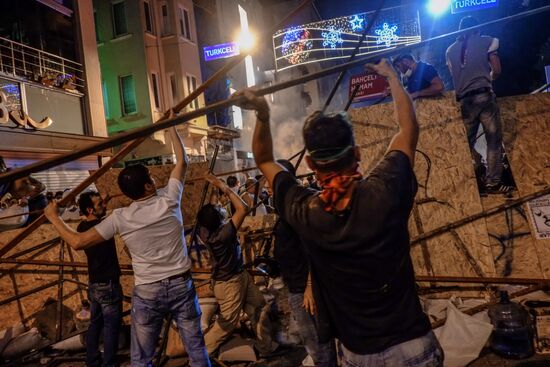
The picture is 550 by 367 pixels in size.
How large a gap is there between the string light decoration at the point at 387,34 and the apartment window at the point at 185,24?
11.5m

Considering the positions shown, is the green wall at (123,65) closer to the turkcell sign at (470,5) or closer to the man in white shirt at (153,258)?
the turkcell sign at (470,5)

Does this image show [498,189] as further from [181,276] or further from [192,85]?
[192,85]

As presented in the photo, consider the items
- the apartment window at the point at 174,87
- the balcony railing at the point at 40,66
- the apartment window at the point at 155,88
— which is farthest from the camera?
the apartment window at the point at 174,87

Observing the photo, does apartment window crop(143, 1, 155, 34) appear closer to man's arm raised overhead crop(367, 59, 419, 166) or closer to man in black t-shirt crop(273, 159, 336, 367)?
man in black t-shirt crop(273, 159, 336, 367)

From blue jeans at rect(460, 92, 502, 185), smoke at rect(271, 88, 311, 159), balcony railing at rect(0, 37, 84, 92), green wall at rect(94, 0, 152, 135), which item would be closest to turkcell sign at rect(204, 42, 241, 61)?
green wall at rect(94, 0, 152, 135)

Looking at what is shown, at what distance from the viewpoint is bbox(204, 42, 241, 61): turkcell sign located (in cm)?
2386

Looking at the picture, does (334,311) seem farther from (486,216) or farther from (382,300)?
(486,216)

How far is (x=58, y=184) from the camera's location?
1388 cm

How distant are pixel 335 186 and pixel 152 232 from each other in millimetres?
2429

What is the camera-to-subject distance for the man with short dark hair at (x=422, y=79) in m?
5.55

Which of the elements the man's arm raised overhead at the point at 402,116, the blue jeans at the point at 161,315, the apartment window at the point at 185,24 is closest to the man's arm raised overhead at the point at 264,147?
the man's arm raised overhead at the point at 402,116

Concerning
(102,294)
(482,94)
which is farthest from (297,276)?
(482,94)

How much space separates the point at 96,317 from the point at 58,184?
34.3ft

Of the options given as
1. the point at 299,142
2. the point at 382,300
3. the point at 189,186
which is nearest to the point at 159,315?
the point at 382,300
